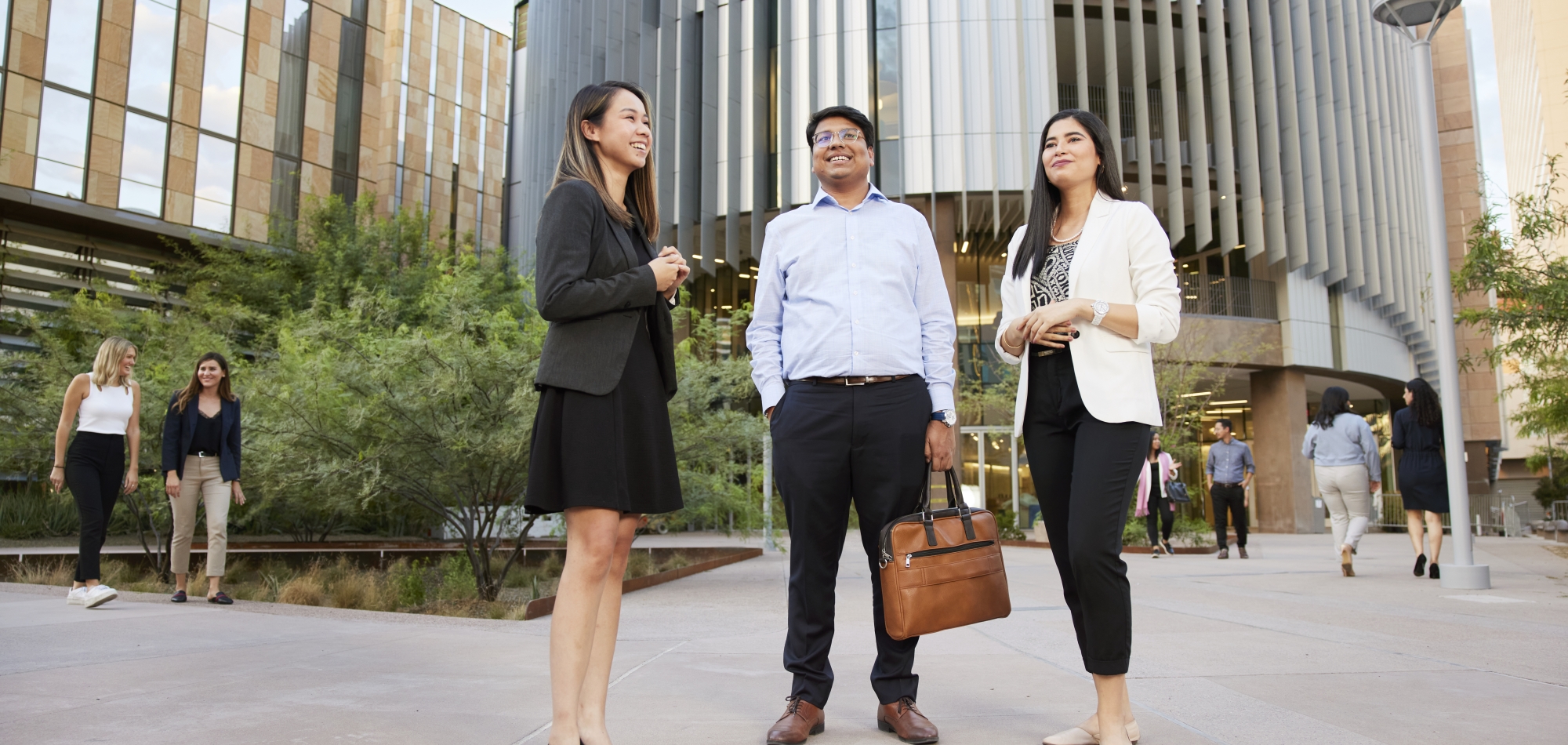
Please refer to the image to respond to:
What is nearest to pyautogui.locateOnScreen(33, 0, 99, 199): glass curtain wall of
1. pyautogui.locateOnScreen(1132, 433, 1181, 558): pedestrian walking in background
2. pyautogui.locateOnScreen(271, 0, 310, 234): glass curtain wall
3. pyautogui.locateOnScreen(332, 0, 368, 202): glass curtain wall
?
pyautogui.locateOnScreen(271, 0, 310, 234): glass curtain wall

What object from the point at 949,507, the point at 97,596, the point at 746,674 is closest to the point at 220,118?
the point at 97,596

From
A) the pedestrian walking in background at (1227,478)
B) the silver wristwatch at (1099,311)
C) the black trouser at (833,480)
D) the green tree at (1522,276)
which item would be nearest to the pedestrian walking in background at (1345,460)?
the green tree at (1522,276)

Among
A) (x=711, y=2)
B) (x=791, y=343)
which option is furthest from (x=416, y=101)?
(x=791, y=343)

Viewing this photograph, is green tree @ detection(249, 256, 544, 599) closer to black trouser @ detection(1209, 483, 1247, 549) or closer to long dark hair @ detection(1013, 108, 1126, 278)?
long dark hair @ detection(1013, 108, 1126, 278)

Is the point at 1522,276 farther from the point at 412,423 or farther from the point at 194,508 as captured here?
the point at 194,508

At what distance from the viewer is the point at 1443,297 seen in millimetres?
8633

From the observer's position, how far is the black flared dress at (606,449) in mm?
2633

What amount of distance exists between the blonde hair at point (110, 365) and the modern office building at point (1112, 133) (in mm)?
18126

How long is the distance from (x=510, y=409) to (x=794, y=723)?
5025mm

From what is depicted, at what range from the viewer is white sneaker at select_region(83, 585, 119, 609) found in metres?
6.29

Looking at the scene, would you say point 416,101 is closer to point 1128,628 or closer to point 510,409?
point 510,409

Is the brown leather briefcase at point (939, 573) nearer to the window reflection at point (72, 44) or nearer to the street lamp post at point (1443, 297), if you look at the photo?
the street lamp post at point (1443, 297)

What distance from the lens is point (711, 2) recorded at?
26000 mm

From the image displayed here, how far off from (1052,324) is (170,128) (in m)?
29.4
